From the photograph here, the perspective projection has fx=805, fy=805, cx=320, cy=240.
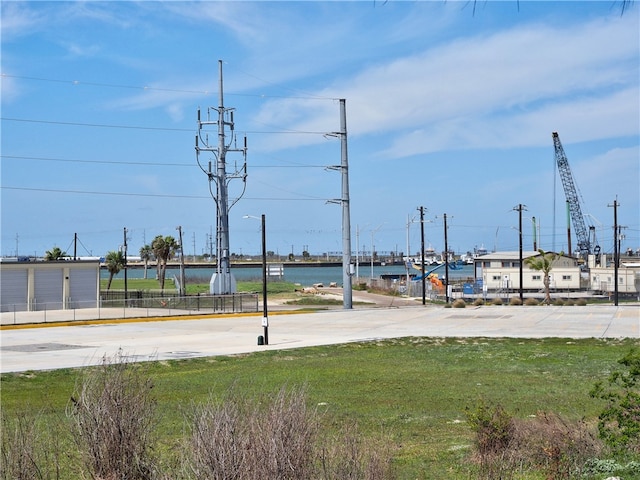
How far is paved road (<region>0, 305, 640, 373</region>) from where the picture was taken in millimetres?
30172

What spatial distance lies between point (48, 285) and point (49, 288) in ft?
0.70

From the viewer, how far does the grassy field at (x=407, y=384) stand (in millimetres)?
13773

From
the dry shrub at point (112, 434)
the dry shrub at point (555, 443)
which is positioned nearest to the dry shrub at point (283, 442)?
the dry shrub at point (112, 434)

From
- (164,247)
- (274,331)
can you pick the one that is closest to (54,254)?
(164,247)

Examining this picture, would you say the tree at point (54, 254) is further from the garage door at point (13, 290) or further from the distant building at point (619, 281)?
the distant building at point (619, 281)

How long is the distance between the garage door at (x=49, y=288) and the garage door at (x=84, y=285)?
33.5 inches

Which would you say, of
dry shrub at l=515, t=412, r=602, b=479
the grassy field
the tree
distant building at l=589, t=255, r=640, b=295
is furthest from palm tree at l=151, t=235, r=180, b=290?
dry shrub at l=515, t=412, r=602, b=479

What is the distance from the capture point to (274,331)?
134 feet

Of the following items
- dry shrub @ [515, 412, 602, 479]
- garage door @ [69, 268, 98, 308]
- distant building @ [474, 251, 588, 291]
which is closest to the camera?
dry shrub @ [515, 412, 602, 479]

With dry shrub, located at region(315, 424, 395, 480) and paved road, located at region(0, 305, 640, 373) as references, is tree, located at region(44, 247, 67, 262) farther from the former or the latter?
dry shrub, located at region(315, 424, 395, 480)

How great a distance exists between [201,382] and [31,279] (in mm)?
33538

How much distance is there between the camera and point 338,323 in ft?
155

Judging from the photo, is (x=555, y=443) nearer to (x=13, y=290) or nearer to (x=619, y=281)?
(x=13, y=290)

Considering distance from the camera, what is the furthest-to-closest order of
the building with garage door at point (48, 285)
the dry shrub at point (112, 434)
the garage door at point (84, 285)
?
the garage door at point (84, 285), the building with garage door at point (48, 285), the dry shrub at point (112, 434)
